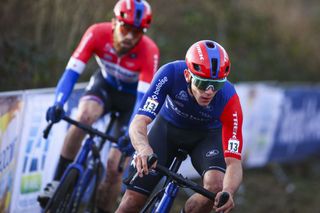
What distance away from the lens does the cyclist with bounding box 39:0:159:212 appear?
6680 mm

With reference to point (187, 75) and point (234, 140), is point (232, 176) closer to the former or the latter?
point (234, 140)

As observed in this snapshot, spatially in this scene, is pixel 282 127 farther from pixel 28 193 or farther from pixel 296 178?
pixel 28 193

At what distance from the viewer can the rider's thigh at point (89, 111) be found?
670 cm

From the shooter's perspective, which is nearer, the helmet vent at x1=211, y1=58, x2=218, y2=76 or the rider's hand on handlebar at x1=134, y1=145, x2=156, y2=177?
the rider's hand on handlebar at x1=134, y1=145, x2=156, y2=177

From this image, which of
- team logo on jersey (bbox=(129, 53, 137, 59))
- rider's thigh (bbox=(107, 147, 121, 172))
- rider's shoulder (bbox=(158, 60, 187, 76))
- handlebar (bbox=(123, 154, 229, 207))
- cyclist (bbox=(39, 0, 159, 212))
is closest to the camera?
handlebar (bbox=(123, 154, 229, 207))

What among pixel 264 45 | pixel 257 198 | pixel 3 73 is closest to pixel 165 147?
pixel 3 73

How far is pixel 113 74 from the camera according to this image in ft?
23.7

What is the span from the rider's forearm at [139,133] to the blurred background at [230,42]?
401cm

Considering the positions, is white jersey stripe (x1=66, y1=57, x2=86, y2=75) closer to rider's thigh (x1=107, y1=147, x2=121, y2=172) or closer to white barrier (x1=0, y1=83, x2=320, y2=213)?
white barrier (x1=0, y1=83, x2=320, y2=213)

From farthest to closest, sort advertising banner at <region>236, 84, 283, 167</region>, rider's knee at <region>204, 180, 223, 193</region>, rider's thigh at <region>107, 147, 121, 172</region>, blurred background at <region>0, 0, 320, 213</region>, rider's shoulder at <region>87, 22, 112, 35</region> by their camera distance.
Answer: advertising banner at <region>236, 84, 283, 167</region>
blurred background at <region>0, 0, 320, 213</region>
rider's shoulder at <region>87, 22, 112, 35</region>
rider's thigh at <region>107, 147, 121, 172</region>
rider's knee at <region>204, 180, 223, 193</region>

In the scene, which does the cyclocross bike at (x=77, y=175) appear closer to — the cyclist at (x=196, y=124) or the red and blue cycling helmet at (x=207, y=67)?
the cyclist at (x=196, y=124)

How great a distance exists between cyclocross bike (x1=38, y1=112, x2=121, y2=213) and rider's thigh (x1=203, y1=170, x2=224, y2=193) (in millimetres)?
1254

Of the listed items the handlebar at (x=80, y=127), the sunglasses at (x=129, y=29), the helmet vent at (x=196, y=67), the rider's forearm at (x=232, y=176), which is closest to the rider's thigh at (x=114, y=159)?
the handlebar at (x=80, y=127)

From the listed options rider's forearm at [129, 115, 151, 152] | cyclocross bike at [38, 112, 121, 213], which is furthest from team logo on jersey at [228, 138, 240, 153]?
cyclocross bike at [38, 112, 121, 213]
